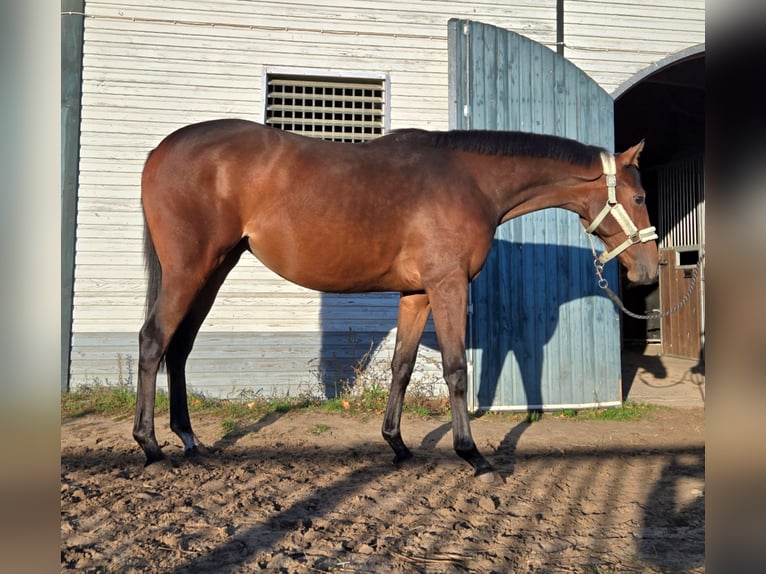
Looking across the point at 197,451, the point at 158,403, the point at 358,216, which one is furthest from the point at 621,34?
the point at 158,403

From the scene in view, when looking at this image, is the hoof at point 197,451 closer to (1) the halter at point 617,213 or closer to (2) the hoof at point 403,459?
(2) the hoof at point 403,459

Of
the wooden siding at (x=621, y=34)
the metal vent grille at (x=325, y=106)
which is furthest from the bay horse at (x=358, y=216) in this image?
the wooden siding at (x=621, y=34)

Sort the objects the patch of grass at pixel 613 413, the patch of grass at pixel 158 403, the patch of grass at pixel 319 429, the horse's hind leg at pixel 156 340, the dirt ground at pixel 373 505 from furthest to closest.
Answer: the patch of grass at pixel 613 413 → the patch of grass at pixel 158 403 → the patch of grass at pixel 319 429 → the horse's hind leg at pixel 156 340 → the dirt ground at pixel 373 505

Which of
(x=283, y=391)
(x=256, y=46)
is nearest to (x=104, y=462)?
(x=283, y=391)

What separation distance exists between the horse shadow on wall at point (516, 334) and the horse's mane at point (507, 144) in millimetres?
1999

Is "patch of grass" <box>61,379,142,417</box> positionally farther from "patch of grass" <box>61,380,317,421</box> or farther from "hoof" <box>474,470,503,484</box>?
"hoof" <box>474,470,503,484</box>

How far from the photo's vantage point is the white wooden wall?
6.10 meters

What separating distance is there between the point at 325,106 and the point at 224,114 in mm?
1146

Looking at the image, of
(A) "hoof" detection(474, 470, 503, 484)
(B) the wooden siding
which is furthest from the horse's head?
(B) the wooden siding

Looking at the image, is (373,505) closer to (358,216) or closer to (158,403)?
(358,216)

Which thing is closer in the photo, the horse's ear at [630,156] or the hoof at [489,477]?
the hoof at [489,477]

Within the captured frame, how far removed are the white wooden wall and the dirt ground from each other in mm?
1488

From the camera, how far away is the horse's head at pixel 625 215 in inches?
159

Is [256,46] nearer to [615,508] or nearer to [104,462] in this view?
[104,462]
